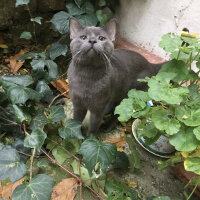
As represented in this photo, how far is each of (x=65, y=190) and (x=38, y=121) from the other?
1.41ft

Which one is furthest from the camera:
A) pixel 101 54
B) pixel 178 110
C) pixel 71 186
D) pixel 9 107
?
pixel 9 107

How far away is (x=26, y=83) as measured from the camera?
53.8 inches

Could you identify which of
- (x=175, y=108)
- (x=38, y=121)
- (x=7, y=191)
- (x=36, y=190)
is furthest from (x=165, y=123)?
(x=7, y=191)

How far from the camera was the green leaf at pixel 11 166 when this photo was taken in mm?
1001

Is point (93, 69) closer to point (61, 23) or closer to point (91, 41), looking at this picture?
point (91, 41)

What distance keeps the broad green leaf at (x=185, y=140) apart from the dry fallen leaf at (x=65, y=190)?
64cm

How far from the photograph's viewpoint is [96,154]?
1.13 metres

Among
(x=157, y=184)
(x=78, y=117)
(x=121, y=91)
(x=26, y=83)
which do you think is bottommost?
(x=157, y=184)

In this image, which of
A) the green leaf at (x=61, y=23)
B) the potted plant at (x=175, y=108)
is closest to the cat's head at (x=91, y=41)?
the potted plant at (x=175, y=108)

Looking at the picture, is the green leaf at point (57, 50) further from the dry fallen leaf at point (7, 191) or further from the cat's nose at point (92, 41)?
the dry fallen leaf at point (7, 191)

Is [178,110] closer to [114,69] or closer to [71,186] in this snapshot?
[114,69]

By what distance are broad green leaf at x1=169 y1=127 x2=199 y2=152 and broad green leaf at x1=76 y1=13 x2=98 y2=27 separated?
1.30m

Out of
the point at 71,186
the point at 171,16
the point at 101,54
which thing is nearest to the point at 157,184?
the point at 71,186

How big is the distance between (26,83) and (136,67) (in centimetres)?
79
